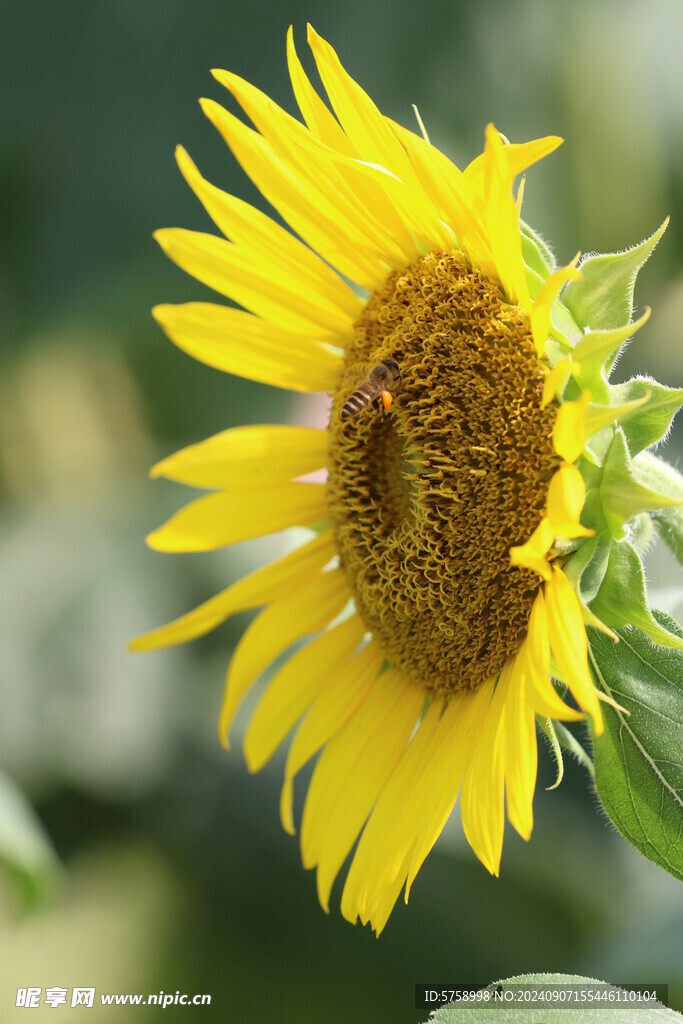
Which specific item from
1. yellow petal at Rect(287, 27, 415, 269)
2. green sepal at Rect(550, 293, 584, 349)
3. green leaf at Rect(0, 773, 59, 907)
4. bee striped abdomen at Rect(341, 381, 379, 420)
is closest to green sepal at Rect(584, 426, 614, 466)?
green sepal at Rect(550, 293, 584, 349)

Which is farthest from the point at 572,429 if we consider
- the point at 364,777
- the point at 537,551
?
the point at 364,777

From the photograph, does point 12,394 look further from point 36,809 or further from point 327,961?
point 327,961

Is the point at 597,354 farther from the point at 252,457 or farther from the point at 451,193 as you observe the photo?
the point at 252,457

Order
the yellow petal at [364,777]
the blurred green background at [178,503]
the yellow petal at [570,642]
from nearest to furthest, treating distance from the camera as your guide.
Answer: the yellow petal at [570,642] → the yellow petal at [364,777] → the blurred green background at [178,503]

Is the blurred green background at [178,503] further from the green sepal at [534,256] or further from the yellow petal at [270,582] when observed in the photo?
the green sepal at [534,256]

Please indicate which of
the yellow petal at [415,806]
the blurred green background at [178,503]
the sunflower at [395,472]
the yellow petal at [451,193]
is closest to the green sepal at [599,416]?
the sunflower at [395,472]

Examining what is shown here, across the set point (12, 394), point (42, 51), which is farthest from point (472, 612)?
point (42, 51)
